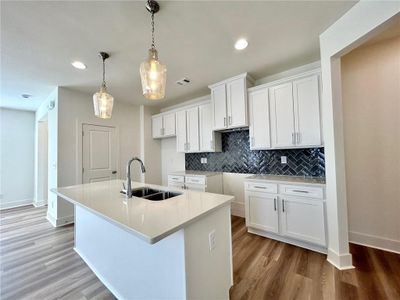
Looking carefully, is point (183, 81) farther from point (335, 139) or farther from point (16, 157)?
point (16, 157)

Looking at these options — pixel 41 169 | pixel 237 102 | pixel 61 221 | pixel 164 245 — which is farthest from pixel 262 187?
pixel 41 169

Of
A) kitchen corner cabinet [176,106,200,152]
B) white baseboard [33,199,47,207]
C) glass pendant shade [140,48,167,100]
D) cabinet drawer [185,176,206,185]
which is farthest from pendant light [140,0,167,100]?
white baseboard [33,199,47,207]

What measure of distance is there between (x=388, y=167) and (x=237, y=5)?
8.43 ft

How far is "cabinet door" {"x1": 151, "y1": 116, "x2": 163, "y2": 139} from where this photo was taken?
14.8 feet

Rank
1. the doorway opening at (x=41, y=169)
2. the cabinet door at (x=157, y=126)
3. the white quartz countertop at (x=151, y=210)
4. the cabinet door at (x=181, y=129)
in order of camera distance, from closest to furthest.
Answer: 1. the white quartz countertop at (x=151, y=210)
2. the cabinet door at (x=181, y=129)
3. the cabinet door at (x=157, y=126)
4. the doorway opening at (x=41, y=169)

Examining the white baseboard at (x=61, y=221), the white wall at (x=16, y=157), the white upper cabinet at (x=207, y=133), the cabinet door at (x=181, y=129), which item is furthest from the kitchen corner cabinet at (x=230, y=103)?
the white wall at (x=16, y=157)

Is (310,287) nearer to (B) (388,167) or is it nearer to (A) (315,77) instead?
(B) (388,167)

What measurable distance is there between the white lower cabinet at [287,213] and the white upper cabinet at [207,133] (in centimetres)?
113

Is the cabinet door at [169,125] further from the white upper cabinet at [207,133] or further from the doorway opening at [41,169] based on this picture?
the doorway opening at [41,169]

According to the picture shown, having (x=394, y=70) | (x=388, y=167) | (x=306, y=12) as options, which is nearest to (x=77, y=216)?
(x=306, y=12)

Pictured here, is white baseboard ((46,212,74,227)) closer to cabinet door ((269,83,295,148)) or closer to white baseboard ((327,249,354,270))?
cabinet door ((269,83,295,148))

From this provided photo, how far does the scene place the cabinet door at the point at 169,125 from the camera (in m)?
4.22

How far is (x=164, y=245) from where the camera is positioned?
1238 mm

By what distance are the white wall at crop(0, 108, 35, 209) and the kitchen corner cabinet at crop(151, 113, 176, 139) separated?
350 centimetres
